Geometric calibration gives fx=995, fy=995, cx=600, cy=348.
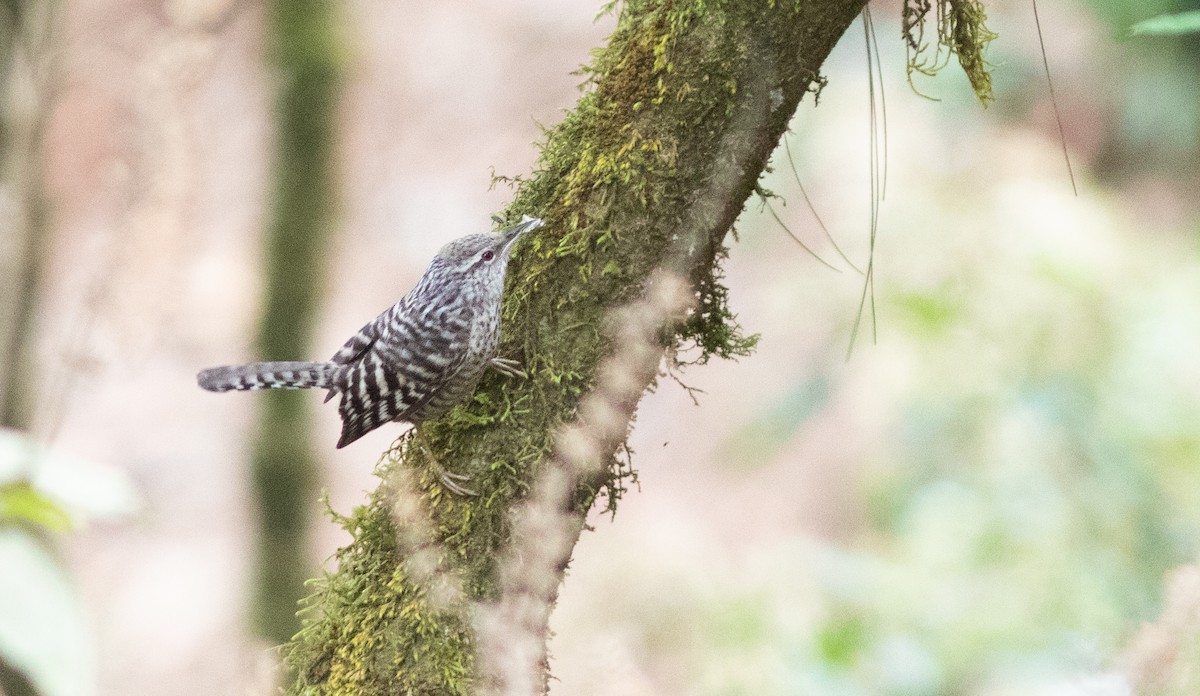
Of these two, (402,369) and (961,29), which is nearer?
(961,29)

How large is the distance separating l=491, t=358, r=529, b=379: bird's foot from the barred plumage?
0.05 ft

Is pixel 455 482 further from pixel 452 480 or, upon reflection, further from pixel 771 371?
pixel 771 371

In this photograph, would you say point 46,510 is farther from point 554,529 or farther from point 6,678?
point 6,678

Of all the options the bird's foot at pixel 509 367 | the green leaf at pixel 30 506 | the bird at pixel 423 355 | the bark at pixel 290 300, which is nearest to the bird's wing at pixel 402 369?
the bird at pixel 423 355

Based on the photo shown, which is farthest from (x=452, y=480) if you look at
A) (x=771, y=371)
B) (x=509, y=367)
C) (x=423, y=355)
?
(x=771, y=371)

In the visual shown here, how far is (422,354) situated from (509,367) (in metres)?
0.63

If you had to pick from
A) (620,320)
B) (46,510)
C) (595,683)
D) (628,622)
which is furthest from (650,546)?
(46,510)

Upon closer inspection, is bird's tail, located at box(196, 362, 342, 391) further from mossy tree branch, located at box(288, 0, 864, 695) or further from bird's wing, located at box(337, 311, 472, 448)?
mossy tree branch, located at box(288, 0, 864, 695)

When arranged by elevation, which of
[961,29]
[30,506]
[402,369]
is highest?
[961,29]

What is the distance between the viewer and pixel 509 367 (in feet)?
8.35

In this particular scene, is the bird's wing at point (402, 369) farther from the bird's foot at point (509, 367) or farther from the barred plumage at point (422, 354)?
the bird's foot at point (509, 367)

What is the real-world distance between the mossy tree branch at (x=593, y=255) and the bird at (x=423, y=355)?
0.72 feet

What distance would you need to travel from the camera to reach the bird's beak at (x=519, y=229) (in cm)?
257

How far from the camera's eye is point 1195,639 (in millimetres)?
2408
